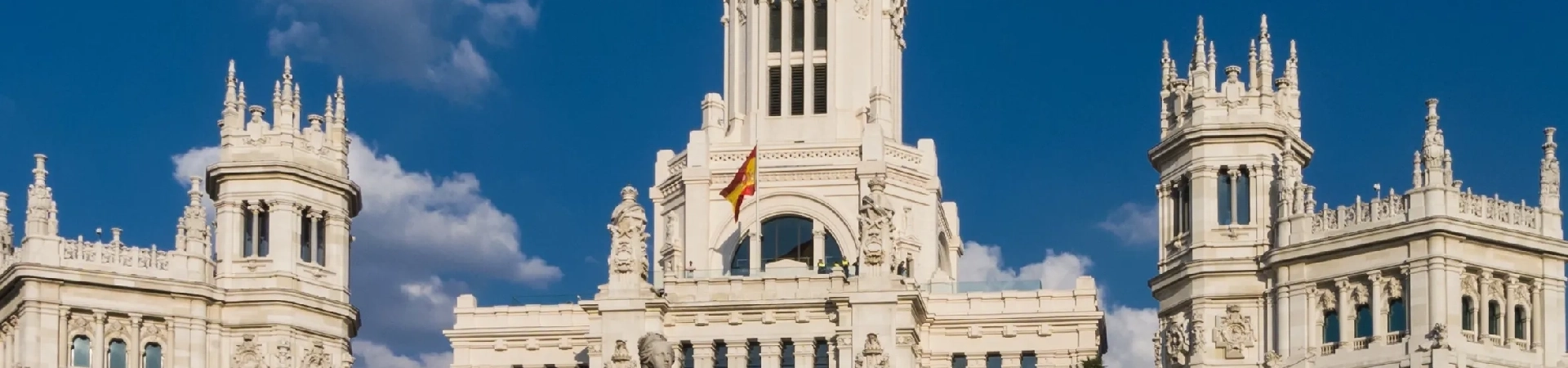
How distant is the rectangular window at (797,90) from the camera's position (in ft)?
370

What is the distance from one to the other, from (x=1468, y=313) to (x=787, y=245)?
3139 centimetres

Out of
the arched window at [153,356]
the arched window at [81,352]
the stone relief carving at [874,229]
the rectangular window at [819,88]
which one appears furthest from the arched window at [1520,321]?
the arched window at [81,352]

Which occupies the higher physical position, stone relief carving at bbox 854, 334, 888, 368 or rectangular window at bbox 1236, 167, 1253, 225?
rectangular window at bbox 1236, 167, 1253, 225

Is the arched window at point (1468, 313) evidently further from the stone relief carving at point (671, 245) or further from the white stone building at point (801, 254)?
the stone relief carving at point (671, 245)

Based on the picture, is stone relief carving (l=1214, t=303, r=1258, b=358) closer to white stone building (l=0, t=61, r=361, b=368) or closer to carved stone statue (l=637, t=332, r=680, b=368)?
white stone building (l=0, t=61, r=361, b=368)

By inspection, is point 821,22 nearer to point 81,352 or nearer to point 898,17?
point 898,17

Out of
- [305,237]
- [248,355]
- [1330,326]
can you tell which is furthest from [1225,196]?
[248,355]

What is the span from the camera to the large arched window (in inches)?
4250

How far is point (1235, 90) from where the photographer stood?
91.4 meters

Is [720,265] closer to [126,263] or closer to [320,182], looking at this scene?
[320,182]

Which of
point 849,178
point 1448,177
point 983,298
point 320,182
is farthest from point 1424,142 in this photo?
point 320,182

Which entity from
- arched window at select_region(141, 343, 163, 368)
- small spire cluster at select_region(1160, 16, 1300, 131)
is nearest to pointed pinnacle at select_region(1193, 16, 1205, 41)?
small spire cluster at select_region(1160, 16, 1300, 131)

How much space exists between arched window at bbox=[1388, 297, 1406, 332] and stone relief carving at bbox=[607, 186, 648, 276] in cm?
2578

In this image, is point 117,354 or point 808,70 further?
point 808,70
